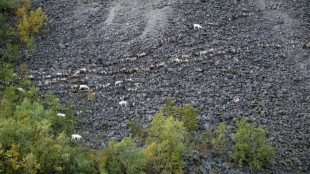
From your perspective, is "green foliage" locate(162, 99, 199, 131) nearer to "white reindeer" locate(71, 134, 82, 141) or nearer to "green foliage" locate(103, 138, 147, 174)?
"green foliage" locate(103, 138, 147, 174)

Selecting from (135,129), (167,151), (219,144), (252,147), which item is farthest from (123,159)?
(252,147)

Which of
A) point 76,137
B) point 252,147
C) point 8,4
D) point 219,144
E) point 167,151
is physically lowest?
point 219,144

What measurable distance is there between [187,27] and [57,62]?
405 inches

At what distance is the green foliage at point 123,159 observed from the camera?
40.3 ft

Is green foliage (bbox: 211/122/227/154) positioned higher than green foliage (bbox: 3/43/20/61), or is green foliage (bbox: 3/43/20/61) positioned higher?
green foliage (bbox: 3/43/20/61)

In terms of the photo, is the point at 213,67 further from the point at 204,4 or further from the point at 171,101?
the point at 204,4

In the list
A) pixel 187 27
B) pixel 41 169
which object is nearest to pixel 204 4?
pixel 187 27

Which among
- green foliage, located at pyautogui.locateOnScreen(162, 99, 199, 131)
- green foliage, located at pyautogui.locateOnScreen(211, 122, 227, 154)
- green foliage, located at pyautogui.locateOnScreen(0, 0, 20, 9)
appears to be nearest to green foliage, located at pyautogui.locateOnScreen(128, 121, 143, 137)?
green foliage, located at pyautogui.locateOnScreen(162, 99, 199, 131)

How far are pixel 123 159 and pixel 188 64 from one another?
11.1 metres

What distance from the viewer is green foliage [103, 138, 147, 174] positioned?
1228 centimetres

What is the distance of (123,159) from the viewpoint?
12.5 m

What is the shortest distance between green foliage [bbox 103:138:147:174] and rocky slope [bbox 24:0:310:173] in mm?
2708

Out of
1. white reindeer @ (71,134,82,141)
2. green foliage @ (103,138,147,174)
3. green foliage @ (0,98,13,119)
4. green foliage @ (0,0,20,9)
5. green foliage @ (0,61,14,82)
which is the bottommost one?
white reindeer @ (71,134,82,141)

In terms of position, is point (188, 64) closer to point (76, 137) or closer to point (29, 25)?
point (76, 137)
